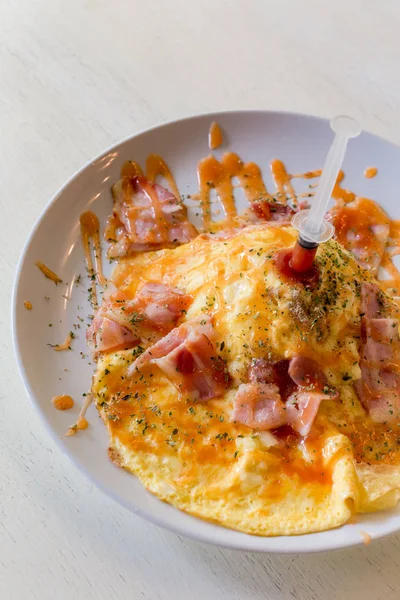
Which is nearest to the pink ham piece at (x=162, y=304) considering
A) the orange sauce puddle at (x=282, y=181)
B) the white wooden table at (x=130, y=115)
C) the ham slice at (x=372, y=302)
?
the white wooden table at (x=130, y=115)

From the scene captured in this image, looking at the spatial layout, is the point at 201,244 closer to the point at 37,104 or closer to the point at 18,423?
the point at 18,423

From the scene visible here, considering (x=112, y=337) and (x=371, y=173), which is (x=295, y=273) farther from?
(x=371, y=173)

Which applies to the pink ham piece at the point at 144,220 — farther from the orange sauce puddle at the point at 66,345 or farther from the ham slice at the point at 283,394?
the ham slice at the point at 283,394

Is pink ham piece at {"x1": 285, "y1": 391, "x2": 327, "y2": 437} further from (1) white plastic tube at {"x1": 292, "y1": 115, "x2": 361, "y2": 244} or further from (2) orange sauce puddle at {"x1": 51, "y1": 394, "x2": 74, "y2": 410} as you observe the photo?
(2) orange sauce puddle at {"x1": 51, "y1": 394, "x2": 74, "y2": 410}

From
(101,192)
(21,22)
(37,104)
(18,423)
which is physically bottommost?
(18,423)

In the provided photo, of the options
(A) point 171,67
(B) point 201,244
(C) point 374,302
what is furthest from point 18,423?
(A) point 171,67

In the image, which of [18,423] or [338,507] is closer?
[338,507]
